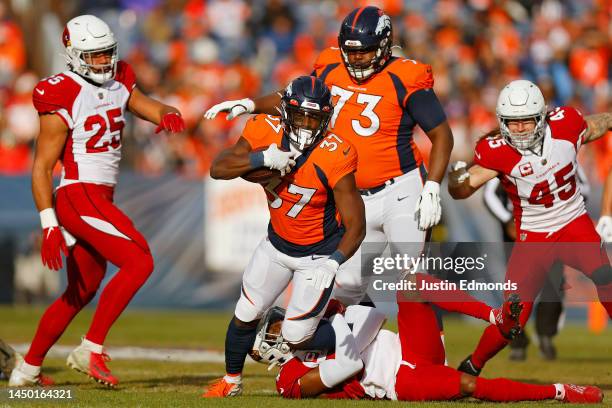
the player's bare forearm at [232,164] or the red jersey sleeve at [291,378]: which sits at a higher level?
the player's bare forearm at [232,164]

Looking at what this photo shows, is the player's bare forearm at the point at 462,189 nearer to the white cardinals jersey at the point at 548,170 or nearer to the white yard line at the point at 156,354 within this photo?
Result: the white cardinals jersey at the point at 548,170

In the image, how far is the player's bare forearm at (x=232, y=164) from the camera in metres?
5.94

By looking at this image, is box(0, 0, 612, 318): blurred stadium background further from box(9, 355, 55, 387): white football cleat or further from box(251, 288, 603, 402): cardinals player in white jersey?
box(9, 355, 55, 387): white football cleat

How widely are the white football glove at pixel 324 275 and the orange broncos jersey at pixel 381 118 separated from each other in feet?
4.08

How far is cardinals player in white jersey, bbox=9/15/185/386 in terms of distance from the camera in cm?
662

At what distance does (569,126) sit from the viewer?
6773 mm

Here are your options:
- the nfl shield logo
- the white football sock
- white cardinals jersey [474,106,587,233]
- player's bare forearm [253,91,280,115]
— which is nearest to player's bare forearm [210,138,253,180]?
A: player's bare forearm [253,91,280,115]

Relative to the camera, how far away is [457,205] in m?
12.6

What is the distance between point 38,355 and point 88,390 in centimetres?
47

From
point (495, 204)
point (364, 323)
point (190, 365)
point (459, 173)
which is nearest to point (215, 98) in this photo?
point (495, 204)

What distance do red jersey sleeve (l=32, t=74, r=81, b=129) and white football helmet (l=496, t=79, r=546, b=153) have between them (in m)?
2.63

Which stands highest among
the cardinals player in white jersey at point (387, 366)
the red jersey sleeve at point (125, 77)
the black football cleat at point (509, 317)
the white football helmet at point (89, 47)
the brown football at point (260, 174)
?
the white football helmet at point (89, 47)

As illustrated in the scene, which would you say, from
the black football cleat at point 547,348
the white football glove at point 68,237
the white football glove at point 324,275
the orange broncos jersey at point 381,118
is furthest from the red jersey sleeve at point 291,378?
the black football cleat at point 547,348

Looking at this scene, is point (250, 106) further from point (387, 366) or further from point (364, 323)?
point (387, 366)
